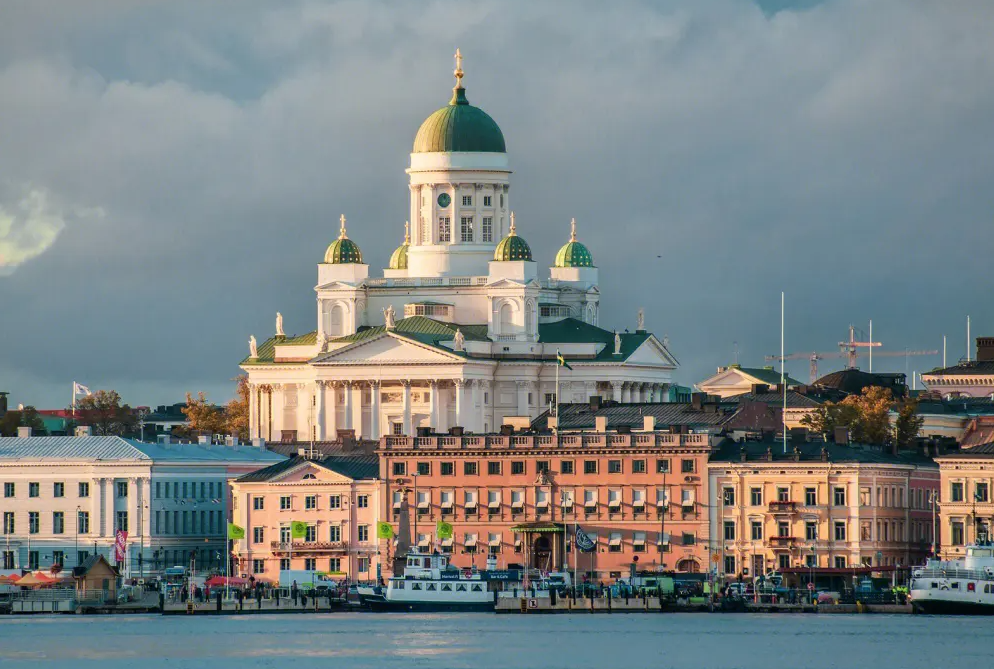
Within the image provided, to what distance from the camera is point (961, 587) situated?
17575 cm

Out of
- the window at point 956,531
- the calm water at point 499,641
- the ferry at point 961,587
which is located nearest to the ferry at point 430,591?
the calm water at point 499,641

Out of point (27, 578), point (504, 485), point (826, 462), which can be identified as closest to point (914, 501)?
point (826, 462)

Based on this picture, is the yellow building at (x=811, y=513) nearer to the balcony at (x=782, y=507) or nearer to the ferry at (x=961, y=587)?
the balcony at (x=782, y=507)

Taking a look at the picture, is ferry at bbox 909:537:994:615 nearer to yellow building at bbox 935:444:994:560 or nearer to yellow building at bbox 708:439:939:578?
yellow building at bbox 935:444:994:560

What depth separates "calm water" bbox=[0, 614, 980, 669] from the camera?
15450 centimetres

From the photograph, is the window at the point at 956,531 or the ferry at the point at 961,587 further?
the window at the point at 956,531

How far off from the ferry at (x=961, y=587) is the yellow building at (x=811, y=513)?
1481cm

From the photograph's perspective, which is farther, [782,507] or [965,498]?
[782,507]

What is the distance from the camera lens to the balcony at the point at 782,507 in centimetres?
19338

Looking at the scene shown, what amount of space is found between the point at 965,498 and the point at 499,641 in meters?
35.7

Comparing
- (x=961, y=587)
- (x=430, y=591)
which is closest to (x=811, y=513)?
(x=961, y=587)

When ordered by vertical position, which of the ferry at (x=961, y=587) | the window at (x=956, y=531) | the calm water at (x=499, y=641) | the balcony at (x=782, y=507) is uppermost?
the balcony at (x=782, y=507)

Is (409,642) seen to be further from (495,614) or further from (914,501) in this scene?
(914,501)

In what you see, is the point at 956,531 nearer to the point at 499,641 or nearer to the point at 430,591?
the point at 430,591
